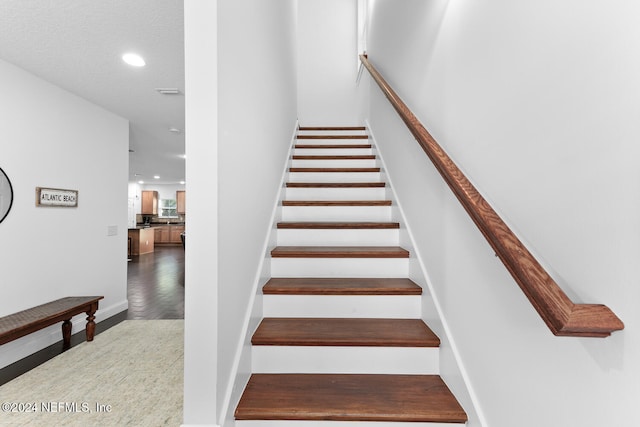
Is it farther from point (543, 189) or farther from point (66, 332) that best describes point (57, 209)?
point (543, 189)

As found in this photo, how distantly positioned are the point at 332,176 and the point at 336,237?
2.92ft

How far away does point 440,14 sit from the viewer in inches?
59.9

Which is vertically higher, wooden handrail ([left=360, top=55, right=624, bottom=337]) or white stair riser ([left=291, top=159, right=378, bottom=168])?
white stair riser ([left=291, top=159, right=378, bottom=168])

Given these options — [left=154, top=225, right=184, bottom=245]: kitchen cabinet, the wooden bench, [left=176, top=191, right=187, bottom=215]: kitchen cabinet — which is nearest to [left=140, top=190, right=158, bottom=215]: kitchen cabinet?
[left=176, top=191, right=187, bottom=215]: kitchen cabinet

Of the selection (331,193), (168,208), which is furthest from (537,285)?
(168,208)

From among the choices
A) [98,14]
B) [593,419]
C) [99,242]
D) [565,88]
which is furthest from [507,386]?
[99,242]

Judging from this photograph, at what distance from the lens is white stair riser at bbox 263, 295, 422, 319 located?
1719 mm

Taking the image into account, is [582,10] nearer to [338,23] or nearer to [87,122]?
[87,122]

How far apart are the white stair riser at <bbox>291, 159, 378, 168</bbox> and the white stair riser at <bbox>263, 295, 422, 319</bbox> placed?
5.94 feet

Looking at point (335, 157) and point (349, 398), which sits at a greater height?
point (335, 157)

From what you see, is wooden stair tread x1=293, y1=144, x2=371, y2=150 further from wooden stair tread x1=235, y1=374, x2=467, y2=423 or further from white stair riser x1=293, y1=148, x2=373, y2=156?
wooden stair tread x1=235, y1=374, x2=467, y2=423

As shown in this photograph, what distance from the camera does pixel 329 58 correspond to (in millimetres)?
5270

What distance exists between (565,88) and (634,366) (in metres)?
0.66

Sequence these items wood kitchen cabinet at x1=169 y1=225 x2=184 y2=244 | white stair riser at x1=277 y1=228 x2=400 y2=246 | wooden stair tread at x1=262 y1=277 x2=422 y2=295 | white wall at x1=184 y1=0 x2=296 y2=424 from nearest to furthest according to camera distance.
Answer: white wall at x1=184 y1=0 x2=296 y2=424 → wooden stair tread at x1=262 y1=277 x2=422 y2=295 → white stair riser at x1=277 y1=228 x2=400 y2=246 → wood kitchen cabinet at x1=169 y1=225 x2=184 y2=244
